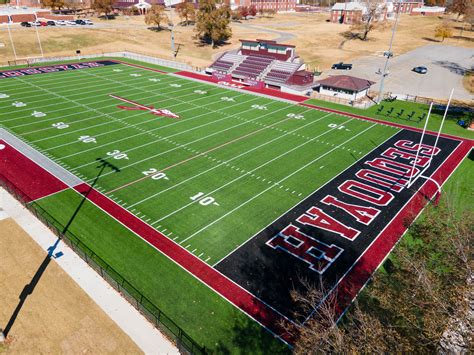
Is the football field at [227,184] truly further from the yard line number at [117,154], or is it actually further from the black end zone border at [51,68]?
the black end zone border at [51,68]

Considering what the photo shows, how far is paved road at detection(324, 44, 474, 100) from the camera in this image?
5525 cm

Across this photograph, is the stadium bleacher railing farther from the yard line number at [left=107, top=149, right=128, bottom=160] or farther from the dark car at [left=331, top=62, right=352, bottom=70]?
the yard line number at [left=107, top=149, right=128, bottom=160]

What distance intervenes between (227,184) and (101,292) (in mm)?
12366

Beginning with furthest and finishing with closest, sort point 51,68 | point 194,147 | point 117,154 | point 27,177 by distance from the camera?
point 51,68
point 194,147
point 117,154
point 27,177

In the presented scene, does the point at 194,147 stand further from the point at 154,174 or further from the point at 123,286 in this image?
the point at 123,286

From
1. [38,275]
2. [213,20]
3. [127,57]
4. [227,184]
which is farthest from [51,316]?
[213,20]

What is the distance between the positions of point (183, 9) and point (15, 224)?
88123 mm

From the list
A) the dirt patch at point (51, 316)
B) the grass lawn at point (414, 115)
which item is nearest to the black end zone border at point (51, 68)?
the grass lawn at point (414, 115)

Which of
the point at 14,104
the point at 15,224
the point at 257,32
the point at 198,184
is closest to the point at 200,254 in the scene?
the point at 198,184

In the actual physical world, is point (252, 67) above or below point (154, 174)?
above

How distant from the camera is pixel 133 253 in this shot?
65.4ft

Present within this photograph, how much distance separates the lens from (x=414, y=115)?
43.6 metres

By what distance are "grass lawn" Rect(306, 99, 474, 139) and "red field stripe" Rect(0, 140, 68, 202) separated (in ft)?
112

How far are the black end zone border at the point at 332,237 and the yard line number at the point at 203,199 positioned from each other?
4.55m
